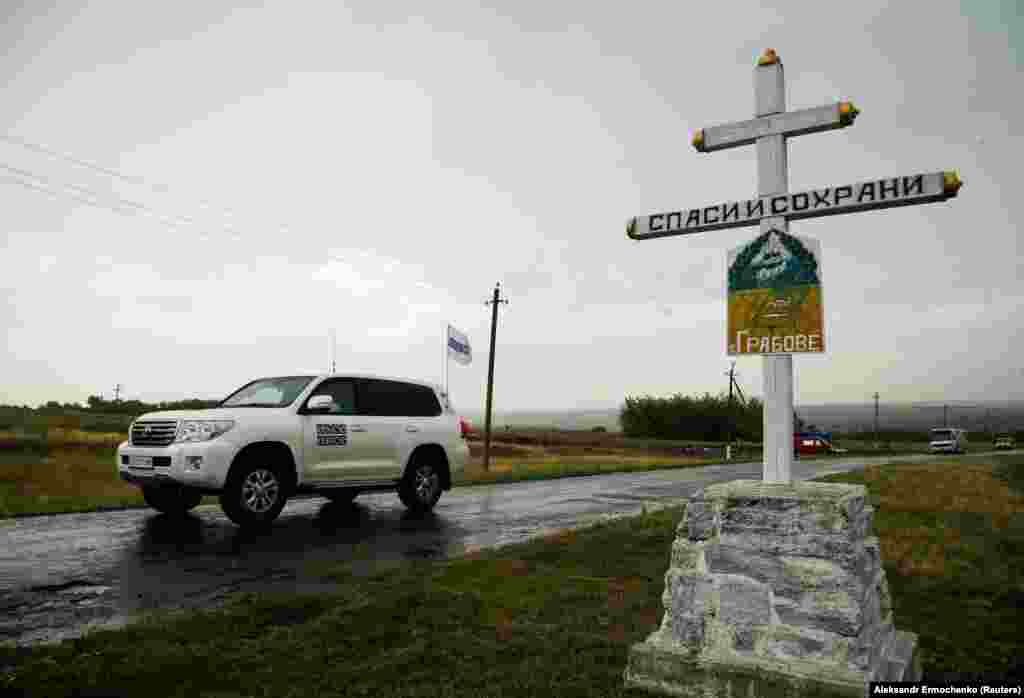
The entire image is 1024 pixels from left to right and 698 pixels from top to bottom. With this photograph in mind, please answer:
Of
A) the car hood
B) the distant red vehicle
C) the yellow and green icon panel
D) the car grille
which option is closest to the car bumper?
the car grille

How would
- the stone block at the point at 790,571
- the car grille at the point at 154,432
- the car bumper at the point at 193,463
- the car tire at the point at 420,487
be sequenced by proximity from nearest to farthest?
the stone block at the point at 790,571
the car bumper at the point at 193,463
the car grille at the point at 154,432
the car tire at the point at 420,487

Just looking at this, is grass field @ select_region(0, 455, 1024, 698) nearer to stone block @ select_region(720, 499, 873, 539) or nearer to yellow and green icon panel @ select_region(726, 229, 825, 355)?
stone block @ select_region(720, 499, 873, 539)

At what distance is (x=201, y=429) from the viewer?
824 cm

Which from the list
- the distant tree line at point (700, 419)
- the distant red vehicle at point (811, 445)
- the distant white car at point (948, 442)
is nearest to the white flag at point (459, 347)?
the distant red vehicle at point (811, 445)

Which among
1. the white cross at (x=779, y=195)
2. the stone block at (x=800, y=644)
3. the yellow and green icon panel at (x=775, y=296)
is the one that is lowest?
the stone block at (x=800, y=644)

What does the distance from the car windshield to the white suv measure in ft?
0.06

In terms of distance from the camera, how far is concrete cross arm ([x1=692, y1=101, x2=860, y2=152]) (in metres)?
3.99

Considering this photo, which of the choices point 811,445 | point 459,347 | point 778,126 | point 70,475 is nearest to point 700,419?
point 811,445

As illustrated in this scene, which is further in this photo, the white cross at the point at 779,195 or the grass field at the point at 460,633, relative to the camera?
the white cross at the point at 779,195

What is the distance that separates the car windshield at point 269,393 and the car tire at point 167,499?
1.31 m

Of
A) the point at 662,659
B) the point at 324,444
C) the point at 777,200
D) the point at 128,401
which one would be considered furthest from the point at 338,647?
the point at 128,401

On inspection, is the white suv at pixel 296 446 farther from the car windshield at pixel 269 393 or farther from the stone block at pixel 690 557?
the stone block at pixel 690 557

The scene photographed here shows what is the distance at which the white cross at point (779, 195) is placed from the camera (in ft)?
12.6

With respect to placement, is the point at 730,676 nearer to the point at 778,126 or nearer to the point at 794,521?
the point at 794,521
